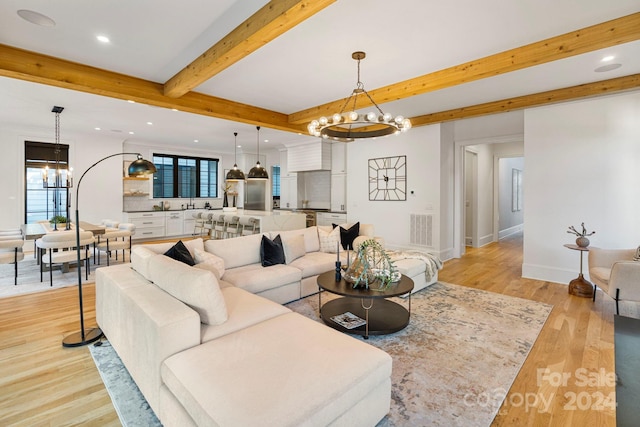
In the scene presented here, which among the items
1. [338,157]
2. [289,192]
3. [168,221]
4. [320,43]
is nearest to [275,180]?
[289,192]

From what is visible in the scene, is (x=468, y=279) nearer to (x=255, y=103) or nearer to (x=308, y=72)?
(x=308, y=72)

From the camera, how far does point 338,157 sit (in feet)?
27.1

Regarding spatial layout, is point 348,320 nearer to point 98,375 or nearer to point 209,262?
point 209,262

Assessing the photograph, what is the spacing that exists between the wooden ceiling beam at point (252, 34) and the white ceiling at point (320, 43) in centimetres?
10

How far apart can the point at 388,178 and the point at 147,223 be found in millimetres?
6586

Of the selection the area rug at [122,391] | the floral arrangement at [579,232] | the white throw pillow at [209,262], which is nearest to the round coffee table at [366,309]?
the white throw pillow at [209,262]

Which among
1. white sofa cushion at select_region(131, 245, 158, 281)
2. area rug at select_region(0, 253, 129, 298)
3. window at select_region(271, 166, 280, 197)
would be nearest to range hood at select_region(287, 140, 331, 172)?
window at select_region(271, 166, 280, 197)

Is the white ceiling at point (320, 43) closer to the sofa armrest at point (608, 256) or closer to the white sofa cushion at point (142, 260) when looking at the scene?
the white sofa cushion at point (142, 260)

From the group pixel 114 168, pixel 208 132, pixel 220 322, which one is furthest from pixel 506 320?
pixel 114 168

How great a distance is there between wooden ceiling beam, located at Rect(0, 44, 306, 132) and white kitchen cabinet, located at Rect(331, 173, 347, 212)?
10.9 ft

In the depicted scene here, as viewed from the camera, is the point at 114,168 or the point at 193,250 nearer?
the point at 193,250

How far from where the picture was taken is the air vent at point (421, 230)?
6344 mm

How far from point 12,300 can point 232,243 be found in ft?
9.40

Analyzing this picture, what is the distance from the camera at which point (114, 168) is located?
8039 mm
